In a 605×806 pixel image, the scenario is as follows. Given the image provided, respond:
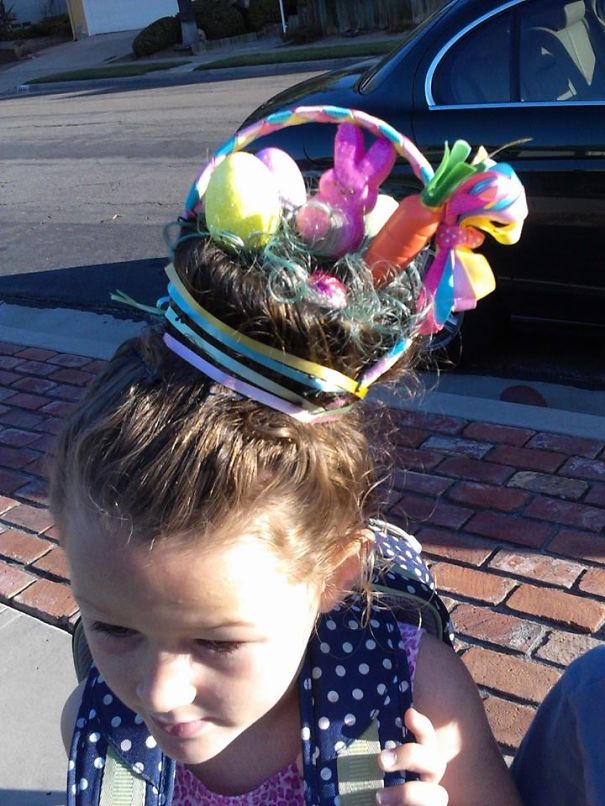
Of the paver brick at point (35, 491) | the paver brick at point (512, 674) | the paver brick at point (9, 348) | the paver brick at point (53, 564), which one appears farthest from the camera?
the paver brick at point (9, 348)

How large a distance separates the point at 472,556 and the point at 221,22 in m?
22.2

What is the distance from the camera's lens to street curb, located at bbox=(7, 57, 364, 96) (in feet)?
51.1

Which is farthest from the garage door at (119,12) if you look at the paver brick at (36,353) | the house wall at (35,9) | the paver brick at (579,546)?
the paver brick at (579,546)

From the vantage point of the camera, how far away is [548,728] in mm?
1360

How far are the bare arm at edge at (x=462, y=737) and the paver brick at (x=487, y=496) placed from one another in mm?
1719

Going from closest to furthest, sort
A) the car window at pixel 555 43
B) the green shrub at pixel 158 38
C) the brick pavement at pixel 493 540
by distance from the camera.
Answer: the brick pavement at pixel 493 540 < the car window at pixel 555 43 < the green shrub at pixel 158 38

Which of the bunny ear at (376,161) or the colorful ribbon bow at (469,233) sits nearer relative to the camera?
the colorful ribbon bow at (469,233)

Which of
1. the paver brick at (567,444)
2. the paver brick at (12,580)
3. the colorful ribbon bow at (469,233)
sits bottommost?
the paver brick at (567,444)

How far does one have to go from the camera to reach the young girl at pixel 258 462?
1130 millimetres

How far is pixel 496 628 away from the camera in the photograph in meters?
2.56

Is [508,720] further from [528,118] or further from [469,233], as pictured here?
[528,118]

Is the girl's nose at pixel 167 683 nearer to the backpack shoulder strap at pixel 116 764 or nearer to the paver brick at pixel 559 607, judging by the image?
the backpack shoulder strap at pixel 116 764

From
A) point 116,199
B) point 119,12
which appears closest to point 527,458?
point 116,199

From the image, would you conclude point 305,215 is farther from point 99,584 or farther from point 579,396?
point 579,396
